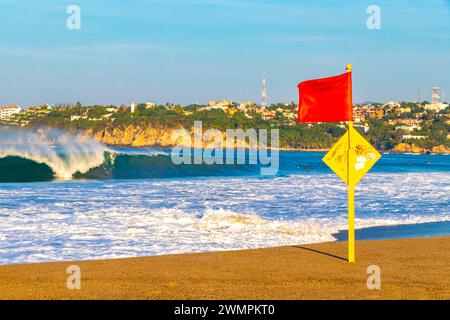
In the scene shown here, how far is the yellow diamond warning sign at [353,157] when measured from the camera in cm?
1038

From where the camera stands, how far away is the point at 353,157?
34.2 feet

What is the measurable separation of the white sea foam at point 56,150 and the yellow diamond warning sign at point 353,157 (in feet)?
103

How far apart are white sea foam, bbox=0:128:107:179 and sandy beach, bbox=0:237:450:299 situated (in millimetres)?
30509

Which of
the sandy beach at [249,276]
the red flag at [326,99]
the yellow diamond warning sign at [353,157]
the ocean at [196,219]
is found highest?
the red flag at [326,99]

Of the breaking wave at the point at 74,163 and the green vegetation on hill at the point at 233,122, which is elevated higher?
the green vegetation on hill at the point at 233,122

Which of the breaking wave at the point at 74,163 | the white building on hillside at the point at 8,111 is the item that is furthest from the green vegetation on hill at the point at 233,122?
the breaking wave at the point at 74,163

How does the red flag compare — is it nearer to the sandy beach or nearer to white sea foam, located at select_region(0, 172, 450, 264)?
the sandy beach

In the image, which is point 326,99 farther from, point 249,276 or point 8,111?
point 8,111

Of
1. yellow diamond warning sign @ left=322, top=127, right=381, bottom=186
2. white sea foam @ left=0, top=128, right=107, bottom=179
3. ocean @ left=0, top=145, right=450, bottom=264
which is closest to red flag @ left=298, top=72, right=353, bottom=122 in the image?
yellow diamond warning sign @ left=322, top=127, right=381, bottom=186

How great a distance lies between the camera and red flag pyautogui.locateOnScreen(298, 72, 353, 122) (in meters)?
10.2

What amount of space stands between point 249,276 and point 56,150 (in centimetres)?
4296

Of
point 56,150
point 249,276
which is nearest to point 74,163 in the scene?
point 56,150

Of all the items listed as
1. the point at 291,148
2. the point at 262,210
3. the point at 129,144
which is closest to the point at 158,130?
the point at 129,144

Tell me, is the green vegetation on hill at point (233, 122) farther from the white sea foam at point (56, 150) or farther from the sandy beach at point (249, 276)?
the sandy beach at point (249, 276)
